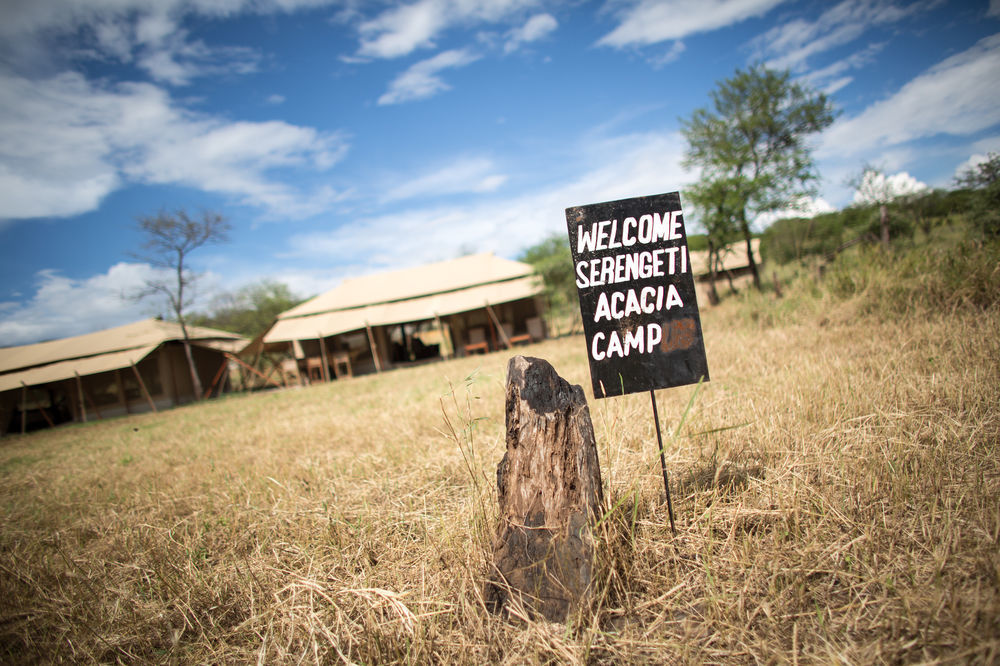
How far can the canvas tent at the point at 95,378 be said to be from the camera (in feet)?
56.3

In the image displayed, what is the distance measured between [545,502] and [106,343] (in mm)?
26374

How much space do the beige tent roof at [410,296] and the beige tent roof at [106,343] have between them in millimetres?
4668

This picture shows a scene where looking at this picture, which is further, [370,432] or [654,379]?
[370,432]

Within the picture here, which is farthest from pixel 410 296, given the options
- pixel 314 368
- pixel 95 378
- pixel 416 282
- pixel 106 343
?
pixel 106 343

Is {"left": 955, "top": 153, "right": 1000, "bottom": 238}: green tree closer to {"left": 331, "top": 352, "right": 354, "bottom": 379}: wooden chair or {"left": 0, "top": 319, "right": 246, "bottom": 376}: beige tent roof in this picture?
{"left": 331, "top": 352, "right": 354, "bottom": 379}: wooden chair

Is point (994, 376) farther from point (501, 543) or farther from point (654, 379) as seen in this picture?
point (501, 543)

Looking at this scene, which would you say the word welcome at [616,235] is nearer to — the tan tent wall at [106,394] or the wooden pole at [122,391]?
the tan tent wall at [106,394]

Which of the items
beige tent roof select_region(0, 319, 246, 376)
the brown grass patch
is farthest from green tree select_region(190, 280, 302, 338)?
the brown grass patch

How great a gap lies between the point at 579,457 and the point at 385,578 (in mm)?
1078

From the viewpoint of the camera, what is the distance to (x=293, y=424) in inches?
249

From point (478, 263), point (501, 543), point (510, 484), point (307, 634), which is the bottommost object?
point (307, 634)

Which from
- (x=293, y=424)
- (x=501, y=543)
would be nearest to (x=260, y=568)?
(x=501, y=543)

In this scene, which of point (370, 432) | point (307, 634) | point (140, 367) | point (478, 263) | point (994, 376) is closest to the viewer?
point (307, 634)

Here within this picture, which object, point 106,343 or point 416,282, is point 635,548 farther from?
point 106,343
